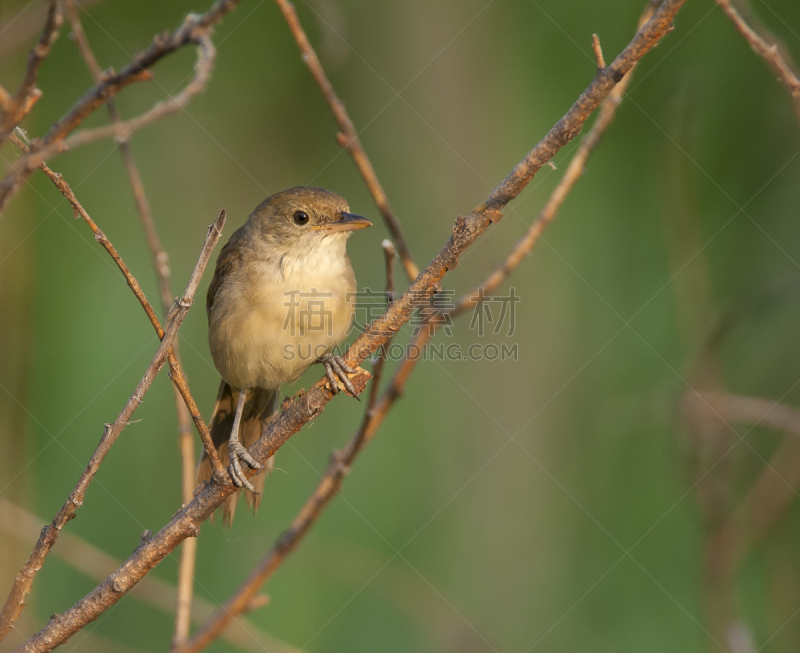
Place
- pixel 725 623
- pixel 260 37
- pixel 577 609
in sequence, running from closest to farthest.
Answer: pixel 725 623 < pixel 577 609 < pixel 260 37

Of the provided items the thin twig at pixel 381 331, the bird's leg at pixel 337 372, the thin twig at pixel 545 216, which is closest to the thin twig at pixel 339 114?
the thin twig at pixel 545 216

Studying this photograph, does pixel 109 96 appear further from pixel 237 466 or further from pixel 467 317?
pixel 467 317

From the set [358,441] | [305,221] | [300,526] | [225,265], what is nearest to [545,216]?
[358,441]

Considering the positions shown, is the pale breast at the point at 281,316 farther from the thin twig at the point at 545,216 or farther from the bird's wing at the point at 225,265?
the thin twig at the point at 545,216

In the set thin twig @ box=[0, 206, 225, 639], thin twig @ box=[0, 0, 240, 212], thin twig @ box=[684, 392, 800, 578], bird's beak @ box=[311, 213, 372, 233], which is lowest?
thin twig @ box=[684, 392, 800, 578]

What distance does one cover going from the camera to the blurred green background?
5.32 metres

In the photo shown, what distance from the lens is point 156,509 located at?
557 centimetres

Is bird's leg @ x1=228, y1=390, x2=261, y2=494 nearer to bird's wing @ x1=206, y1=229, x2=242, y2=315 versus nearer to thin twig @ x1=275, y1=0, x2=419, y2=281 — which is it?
bird's wing @ x1=206, y1=229, x2=242, y2=315

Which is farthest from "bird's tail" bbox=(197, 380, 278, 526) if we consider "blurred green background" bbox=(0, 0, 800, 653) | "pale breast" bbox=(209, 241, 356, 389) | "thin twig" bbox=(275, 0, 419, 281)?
"thin twig" bbox=(275, 0, 419, 281)

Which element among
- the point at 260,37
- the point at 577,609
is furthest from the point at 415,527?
the point at 260,37

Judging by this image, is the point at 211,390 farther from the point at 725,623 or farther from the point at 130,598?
the point at 725,623

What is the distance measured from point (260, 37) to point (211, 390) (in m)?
2.95

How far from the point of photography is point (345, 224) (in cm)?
369

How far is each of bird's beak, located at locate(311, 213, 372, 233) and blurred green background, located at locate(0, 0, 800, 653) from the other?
190 centimetres
